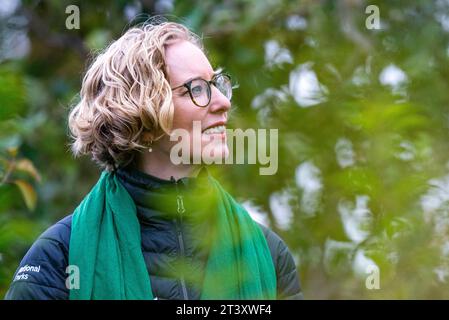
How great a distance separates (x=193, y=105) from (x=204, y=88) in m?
0.04

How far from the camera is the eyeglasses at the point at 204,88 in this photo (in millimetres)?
1712

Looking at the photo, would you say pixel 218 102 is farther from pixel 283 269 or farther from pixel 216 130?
pixel 283 269

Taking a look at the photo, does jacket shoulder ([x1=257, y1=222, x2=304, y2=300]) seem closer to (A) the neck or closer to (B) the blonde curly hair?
(A) the neck

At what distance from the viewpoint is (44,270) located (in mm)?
1616

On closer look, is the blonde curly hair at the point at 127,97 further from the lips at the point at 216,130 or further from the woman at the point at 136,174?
the lips at the point at 216,130

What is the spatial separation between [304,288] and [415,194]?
114 cm

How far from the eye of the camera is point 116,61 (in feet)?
5.93

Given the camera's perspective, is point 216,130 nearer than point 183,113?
Yes

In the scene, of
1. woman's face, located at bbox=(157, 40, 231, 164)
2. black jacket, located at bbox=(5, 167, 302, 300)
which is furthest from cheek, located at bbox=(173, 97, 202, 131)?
black jacket, located at bbox=(5, 167, 302, 300)

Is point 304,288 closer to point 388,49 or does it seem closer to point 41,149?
point 388,49

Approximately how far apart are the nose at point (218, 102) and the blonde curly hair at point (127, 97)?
0.09 m

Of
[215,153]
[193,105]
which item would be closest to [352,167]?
[215,153]

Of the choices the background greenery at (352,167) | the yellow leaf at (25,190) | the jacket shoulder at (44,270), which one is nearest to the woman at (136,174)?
the jacket shoulder at (44,270)
